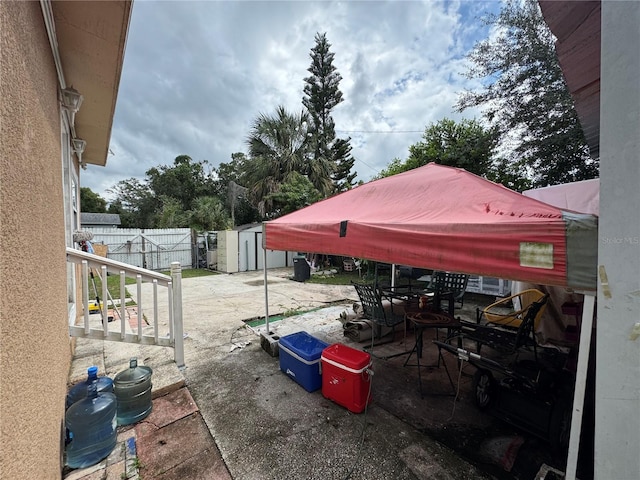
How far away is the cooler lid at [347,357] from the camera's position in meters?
2.55

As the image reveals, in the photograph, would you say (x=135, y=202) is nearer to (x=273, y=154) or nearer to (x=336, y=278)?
(x=273, y=154)

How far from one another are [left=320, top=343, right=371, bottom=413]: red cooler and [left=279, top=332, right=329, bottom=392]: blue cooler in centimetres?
15

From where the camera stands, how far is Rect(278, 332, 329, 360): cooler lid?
2928mm

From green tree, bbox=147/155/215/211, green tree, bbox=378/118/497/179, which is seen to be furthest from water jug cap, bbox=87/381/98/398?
green tree, bbox=147/155/215/211

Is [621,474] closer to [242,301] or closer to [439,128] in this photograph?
[242,301]

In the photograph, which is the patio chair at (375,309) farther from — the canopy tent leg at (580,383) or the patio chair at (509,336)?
the canopy tent leg at (580,383)

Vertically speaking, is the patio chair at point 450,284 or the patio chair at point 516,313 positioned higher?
the patio chair at point 450,284

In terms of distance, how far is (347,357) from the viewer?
266cm

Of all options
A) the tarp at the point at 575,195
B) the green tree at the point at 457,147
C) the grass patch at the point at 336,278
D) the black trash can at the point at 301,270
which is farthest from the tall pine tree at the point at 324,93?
the tarp at the point at 575,195

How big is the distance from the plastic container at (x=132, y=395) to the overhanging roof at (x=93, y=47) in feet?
8.85

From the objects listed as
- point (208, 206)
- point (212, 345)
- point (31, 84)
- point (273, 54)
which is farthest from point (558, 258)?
point (208, 206)

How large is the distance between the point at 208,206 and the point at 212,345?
547 inches

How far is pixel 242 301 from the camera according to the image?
6.96m

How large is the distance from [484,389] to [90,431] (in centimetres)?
337
